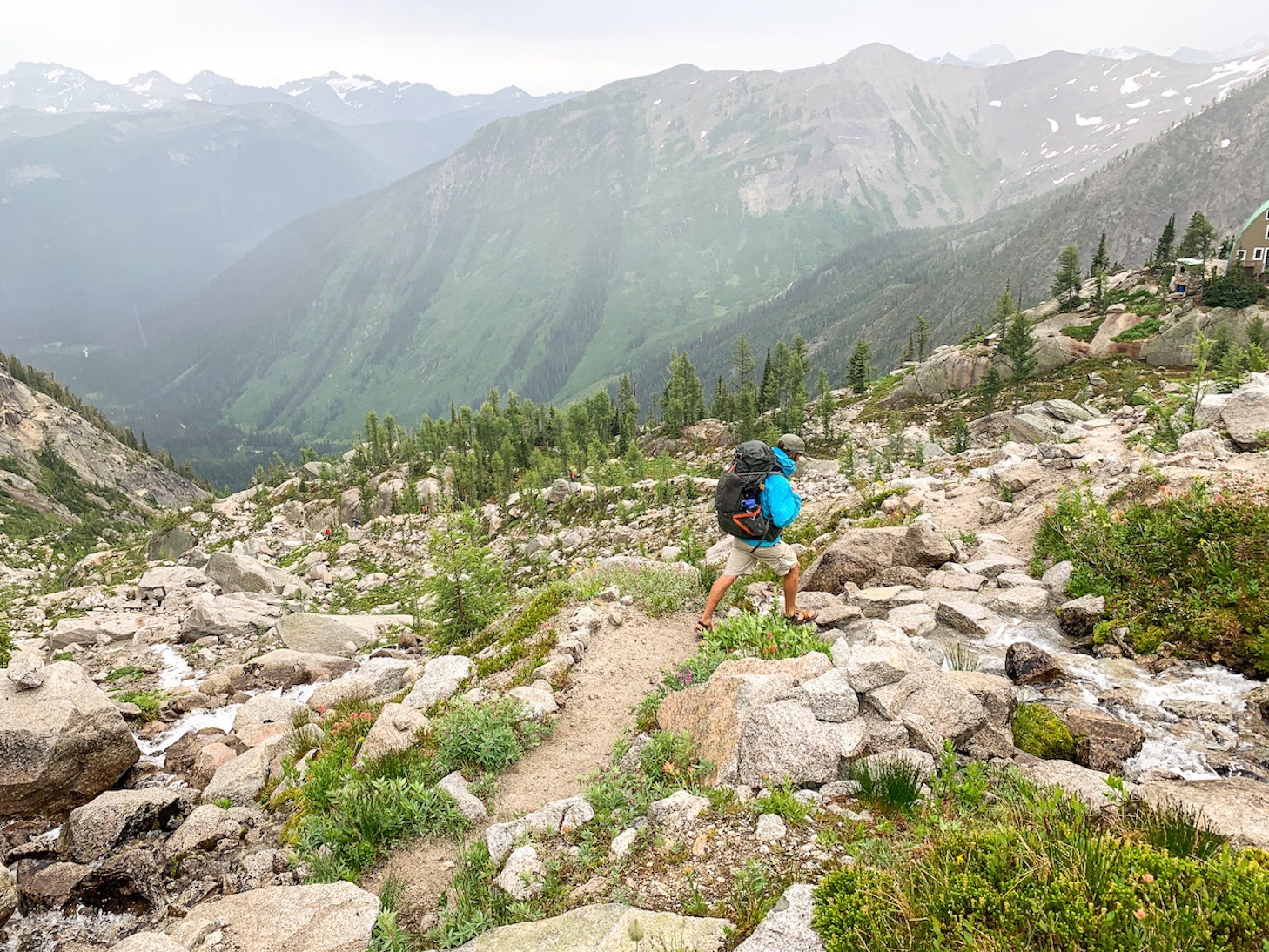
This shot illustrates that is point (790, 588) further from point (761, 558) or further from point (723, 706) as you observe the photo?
point (723, 706)

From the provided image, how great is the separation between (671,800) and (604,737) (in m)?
2.84

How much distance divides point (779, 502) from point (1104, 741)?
16.8 feet

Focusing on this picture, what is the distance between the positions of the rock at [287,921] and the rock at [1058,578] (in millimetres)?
11011

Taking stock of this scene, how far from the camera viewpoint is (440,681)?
1099 centimetres

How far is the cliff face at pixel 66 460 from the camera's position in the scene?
309 feet

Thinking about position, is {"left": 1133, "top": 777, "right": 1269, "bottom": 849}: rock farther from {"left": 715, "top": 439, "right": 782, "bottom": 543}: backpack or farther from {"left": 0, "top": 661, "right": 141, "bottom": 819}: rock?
{"left": 0, "top": 661, "right": 141, "bottom": 819}: rock

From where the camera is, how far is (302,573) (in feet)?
127

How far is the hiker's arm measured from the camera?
1002cm

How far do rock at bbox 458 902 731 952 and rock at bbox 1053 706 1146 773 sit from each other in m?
4.35

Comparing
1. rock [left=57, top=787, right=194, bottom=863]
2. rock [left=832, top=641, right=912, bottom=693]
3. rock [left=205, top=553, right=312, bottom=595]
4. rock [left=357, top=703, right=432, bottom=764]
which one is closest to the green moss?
rock [left=832, top=641, right=912, bottom=693]

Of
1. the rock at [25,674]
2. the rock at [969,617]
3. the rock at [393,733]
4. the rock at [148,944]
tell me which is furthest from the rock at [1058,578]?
the rock at [25,674]

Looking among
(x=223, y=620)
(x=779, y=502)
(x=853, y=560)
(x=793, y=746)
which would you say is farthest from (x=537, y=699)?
(x=223, y=620)

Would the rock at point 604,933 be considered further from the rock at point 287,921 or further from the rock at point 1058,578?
the rock at point 1058,578

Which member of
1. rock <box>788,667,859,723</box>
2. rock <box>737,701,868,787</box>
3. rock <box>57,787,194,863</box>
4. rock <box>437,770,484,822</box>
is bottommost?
rock <box>57,787,194,863</box>
